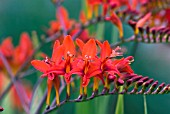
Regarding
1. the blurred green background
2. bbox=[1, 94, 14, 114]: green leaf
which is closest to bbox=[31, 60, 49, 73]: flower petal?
the blurred green background

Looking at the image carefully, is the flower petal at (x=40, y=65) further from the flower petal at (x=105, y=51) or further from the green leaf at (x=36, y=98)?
the green leaf at (x=36, y=98)

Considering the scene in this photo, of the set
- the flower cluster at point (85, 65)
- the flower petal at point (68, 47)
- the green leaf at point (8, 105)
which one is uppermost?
the flower petal at point (68, 47)

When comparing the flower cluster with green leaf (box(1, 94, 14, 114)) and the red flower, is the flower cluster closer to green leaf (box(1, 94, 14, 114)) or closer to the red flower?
the red flower

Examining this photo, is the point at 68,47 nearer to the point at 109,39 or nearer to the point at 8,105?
the point at 8,105

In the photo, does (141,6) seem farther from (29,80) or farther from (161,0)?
(29,80)

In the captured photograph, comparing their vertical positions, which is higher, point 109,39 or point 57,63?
point 109,39

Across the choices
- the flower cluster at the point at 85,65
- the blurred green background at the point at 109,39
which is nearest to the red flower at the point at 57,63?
the flower cluster at the point at 85,65

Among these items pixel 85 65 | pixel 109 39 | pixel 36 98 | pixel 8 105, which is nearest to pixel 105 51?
pixel 85 65

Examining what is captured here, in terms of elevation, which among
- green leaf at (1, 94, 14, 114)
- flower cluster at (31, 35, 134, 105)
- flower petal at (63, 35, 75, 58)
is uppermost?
flower petal at (63, 35, 75, 58)
